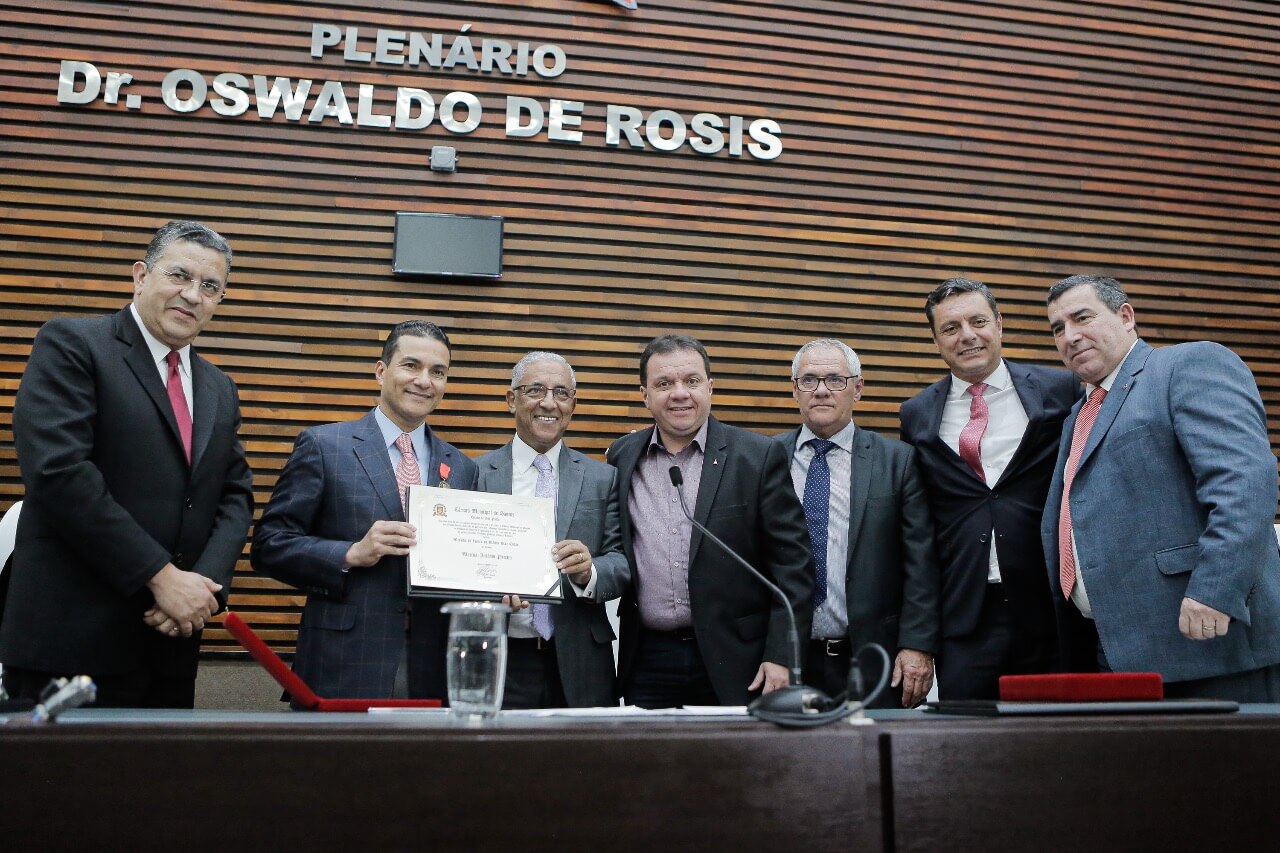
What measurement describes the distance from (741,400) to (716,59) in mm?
1951

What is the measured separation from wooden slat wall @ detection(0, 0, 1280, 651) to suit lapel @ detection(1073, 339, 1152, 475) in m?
2.42

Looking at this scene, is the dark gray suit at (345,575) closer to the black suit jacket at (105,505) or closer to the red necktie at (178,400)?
the black suit jacket at (105,505)

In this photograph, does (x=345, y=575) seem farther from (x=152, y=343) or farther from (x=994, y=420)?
(x=994, y=420)

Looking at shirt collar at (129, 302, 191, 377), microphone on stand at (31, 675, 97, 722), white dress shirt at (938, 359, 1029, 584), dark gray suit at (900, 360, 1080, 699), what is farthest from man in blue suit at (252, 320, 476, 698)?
white dress shirt at (938, 359, 1029, 584)

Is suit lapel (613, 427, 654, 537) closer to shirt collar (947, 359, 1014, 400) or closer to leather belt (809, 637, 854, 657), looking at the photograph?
leather belt (809, 637, 854, 657)

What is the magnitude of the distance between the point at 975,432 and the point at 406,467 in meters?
1.89

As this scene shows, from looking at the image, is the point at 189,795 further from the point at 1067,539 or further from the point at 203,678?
the point at 203,678

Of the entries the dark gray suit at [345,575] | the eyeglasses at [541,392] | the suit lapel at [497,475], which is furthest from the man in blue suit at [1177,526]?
the dark gray suit at [345,575]

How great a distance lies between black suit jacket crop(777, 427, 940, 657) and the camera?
297 centimetres

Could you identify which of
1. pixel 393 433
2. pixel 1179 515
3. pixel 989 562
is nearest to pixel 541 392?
pixel 393 433

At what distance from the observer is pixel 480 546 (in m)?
2.49

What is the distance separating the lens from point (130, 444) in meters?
2.50

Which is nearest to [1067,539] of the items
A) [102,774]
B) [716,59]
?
[102,774]

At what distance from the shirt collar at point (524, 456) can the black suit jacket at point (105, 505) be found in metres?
0.86
